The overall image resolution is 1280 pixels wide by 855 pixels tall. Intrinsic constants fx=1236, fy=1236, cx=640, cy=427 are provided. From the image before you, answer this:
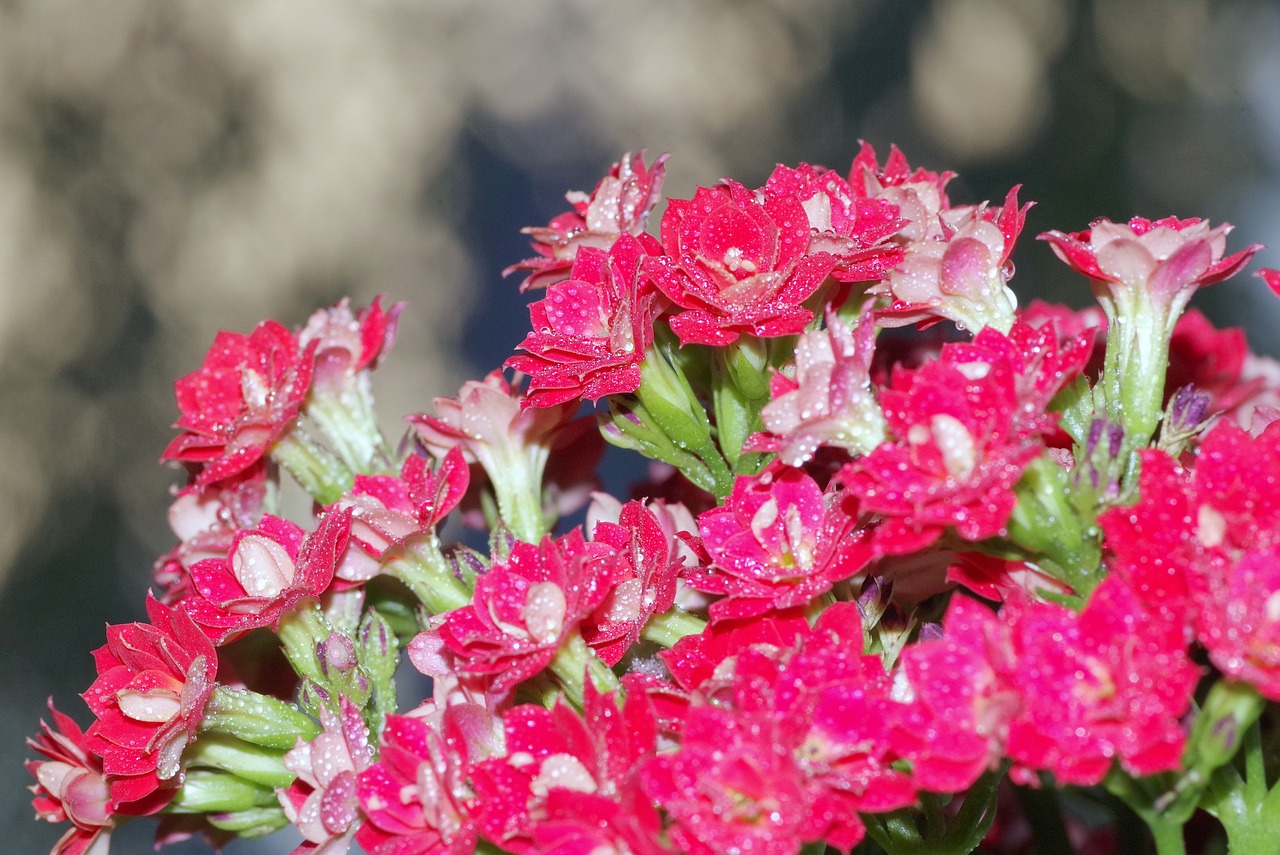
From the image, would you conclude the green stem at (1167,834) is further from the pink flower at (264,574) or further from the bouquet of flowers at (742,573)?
the pink flower at (264,574)

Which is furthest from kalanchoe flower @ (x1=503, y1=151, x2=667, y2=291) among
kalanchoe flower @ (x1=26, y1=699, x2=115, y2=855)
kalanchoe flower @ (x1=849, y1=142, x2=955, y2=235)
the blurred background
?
the blurred background

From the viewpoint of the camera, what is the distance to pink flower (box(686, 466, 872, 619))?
504 mm

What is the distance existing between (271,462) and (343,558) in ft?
0.53

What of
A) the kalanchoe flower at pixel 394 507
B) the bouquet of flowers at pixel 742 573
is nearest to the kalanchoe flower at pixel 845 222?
the bouquet of flowers at pixel 742 573

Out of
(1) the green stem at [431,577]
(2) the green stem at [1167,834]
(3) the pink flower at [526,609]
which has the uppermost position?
(1) the green stem at [431,577]

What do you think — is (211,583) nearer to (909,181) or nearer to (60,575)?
(909,181)

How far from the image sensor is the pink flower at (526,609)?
20.0 inches

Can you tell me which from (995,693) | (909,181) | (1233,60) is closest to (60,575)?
(909,181)

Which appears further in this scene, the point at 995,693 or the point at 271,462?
the point at 271,462

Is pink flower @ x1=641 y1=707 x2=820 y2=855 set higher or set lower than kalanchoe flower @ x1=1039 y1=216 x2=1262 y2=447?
lower

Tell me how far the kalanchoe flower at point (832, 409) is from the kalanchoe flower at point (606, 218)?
172 millimetres

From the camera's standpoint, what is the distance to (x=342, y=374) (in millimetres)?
732

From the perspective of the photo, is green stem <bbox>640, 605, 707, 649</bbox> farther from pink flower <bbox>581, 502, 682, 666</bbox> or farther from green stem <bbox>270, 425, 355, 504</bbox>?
green stem <bbox>270, 425, 355, 504</bbox>

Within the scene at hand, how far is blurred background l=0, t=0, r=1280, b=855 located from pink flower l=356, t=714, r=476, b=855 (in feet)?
4.95
